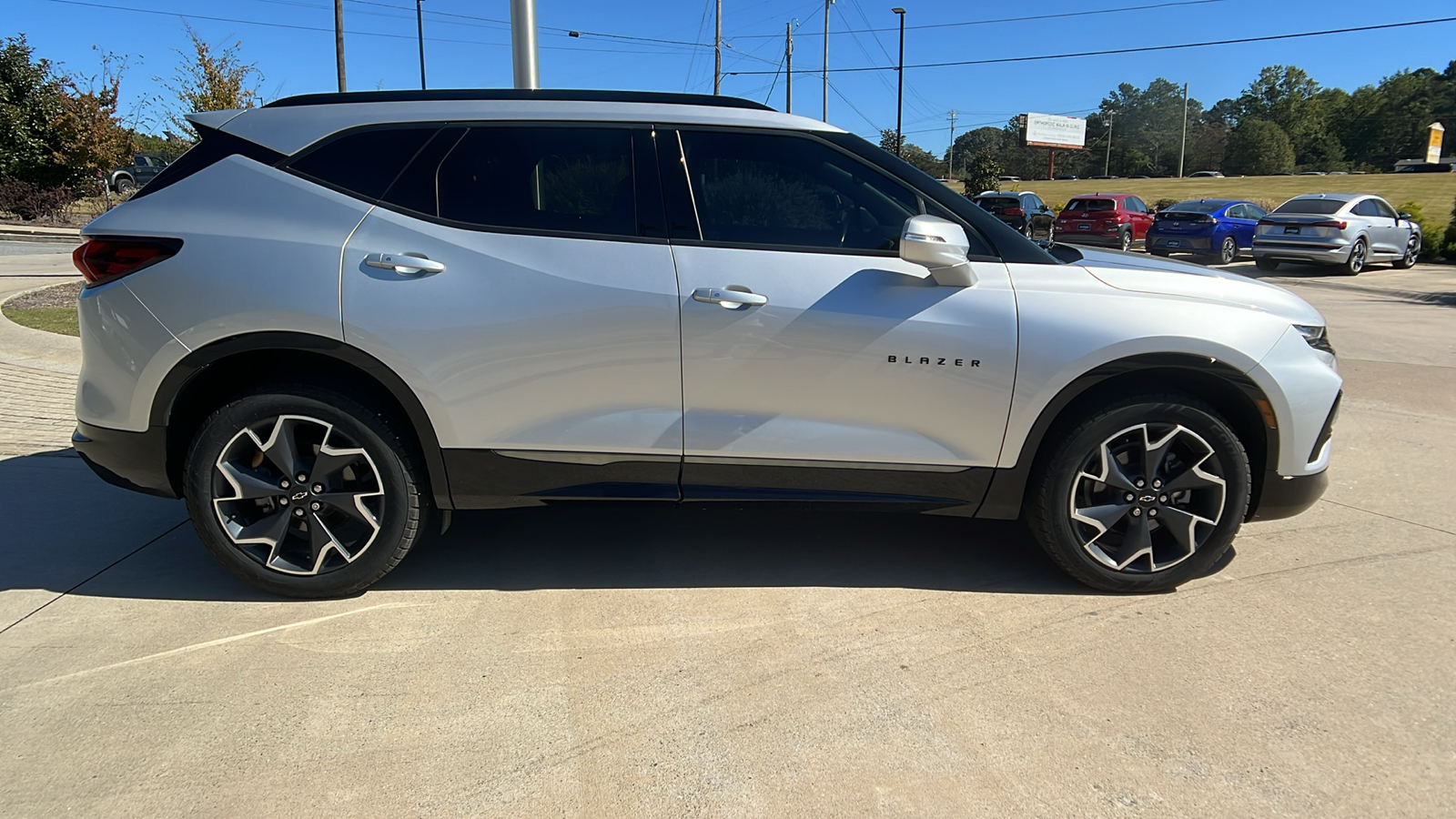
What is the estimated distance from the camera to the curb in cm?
1414

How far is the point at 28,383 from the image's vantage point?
6.80 metres

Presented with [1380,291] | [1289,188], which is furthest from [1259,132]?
[1380,291]

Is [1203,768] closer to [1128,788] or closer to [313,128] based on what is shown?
[1128,788]

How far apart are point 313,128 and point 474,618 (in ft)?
6.43

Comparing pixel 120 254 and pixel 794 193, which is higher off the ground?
pixel 794 193

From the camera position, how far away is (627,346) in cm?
328

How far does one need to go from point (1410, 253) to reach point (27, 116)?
35045 mm

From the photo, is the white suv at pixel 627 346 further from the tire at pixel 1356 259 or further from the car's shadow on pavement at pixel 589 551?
the tire at pixel 1356 259

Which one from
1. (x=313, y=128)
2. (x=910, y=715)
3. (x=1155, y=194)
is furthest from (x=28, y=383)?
(x=1155, y=194)

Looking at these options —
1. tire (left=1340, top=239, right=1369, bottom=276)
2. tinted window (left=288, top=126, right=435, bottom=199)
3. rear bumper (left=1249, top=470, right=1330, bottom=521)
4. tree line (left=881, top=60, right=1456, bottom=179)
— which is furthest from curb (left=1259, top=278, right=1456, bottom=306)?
tree line (left=881, top=60, right=1456, bottom=179)

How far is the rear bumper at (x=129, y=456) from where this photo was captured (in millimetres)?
3404

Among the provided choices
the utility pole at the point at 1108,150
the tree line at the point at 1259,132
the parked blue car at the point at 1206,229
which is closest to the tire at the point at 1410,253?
the parked blue car at the point at 1206,229

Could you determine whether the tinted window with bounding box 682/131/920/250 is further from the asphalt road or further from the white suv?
the asphalt road

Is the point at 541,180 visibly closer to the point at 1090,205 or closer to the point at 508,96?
the point at 508,96
